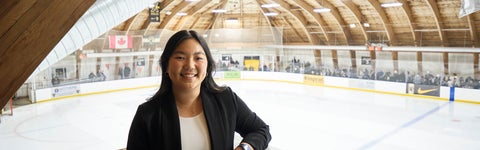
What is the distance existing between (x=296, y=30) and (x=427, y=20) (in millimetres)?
11311

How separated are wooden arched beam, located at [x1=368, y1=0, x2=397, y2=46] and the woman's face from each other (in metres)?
22.1

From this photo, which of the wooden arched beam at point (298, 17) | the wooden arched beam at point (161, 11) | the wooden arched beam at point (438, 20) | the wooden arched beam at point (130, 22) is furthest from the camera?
the wooden arched beam at point (298, 17)

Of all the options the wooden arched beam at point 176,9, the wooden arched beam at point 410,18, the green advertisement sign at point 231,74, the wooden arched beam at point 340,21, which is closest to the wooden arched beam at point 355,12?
the wooden arched beam at point 340,21

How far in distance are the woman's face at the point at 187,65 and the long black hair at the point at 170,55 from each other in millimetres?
21

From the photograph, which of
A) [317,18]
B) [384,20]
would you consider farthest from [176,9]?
[384,20]

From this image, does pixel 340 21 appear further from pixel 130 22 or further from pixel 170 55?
→ pixel 170 55

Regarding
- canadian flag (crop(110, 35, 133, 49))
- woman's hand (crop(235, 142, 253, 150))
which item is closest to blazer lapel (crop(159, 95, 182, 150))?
woman's hand (crop(235, 142, 253, 150))

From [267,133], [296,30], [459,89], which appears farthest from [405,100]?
[267,133]

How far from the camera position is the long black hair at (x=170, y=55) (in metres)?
1.55

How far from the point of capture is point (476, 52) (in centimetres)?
1952

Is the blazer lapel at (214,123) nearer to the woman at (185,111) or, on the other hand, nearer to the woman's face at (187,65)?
the woman at (185,111)

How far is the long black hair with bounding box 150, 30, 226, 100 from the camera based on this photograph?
1553 millimetres

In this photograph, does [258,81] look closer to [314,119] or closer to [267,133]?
[314,119]

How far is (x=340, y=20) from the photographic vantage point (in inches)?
1037
